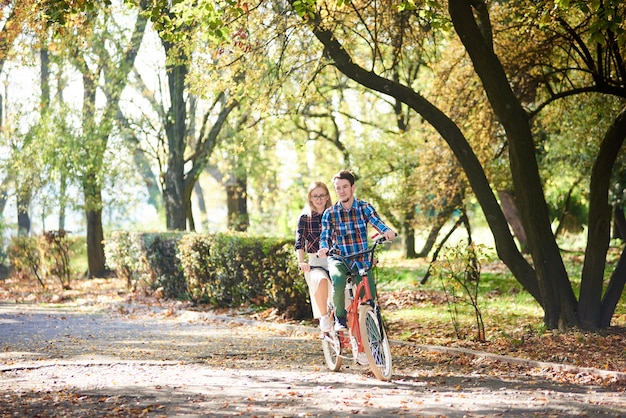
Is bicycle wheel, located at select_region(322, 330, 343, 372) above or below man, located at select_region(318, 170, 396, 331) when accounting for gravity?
below

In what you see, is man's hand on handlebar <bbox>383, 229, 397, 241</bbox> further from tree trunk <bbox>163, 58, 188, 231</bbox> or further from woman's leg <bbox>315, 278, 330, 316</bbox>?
tree trunk <bbox>163, 58, 188, 231</bbox>

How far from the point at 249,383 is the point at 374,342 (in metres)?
1.22

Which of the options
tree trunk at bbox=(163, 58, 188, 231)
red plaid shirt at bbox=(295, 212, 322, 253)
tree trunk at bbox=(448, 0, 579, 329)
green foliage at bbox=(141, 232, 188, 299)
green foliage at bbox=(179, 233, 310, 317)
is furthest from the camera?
tree trunk at bbox=(163, 58, 188, 231)

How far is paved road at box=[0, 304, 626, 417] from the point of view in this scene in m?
6.86

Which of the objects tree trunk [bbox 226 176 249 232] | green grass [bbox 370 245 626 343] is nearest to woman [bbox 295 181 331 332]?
green grass [bbox 370 245 626 343]

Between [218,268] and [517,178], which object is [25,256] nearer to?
[218,268]

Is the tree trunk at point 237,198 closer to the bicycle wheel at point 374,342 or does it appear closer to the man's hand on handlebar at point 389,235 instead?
the bicycle wheel at point 374,342

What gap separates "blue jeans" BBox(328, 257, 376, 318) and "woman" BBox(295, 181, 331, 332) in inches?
17.6

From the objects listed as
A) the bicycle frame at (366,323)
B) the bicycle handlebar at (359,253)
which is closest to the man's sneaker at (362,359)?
the bicycle frame at (366,323)

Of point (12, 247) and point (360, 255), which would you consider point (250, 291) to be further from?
point (12, 247)

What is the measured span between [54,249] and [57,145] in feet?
9.07

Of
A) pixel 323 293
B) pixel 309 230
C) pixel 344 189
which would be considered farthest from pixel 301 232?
pixel 344 189

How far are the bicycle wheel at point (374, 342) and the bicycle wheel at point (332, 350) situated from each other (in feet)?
1.95

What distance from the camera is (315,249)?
9.51 meters
